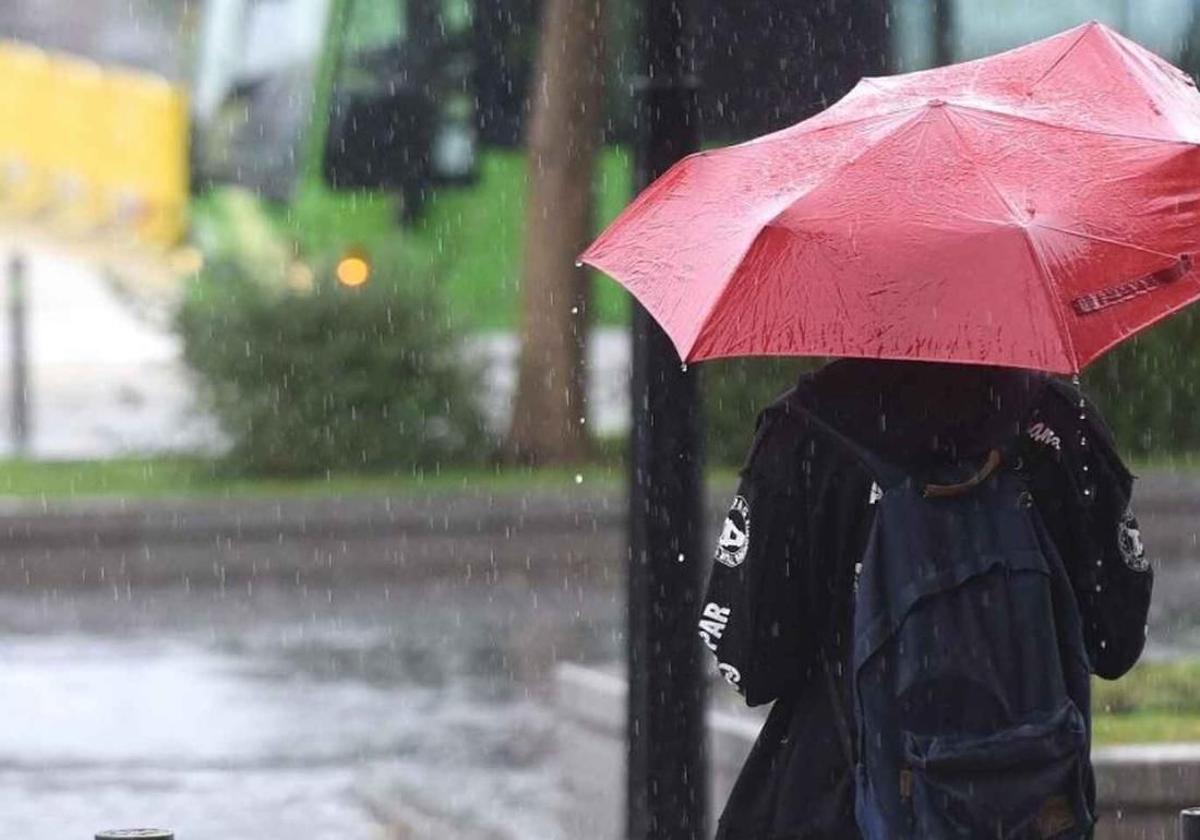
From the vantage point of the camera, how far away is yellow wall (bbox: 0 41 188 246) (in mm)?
23172

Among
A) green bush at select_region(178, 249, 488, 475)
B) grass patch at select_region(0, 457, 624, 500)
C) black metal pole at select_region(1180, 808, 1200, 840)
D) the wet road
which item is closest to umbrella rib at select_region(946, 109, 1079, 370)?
black metal pole at select_region(1180, 808, 1200, 840)

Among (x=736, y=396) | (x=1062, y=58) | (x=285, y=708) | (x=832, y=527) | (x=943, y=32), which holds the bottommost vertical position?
(x=285, y=708)

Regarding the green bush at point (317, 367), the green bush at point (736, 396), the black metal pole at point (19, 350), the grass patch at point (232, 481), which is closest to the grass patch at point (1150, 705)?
the grass patch at point (232, 481)

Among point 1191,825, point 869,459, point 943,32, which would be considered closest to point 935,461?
point 869,459

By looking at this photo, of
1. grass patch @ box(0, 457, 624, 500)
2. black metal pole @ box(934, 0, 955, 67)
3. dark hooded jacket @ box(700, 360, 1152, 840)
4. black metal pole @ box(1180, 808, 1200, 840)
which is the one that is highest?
black metal pole @ box(934, 0, 955, 67)

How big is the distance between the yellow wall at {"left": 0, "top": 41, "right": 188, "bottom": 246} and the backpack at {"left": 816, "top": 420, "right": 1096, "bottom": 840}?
1971 cm

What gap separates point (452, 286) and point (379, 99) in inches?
63.3

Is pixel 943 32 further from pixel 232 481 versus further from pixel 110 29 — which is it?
pixel 110 29

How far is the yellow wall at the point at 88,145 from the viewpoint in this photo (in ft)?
76.0

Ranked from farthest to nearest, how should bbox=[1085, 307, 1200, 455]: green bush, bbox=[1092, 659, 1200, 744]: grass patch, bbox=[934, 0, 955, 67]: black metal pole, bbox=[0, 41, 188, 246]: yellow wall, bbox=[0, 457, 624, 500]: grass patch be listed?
bbox=[0, 41, 188, 246]: yellow wall → bbox=[1085, 307, 1200, 455]: green bush → bbox=[0, 457, 624, 500]: grass patch → bbox=[934, 0, 955, 67]: black metal pole → bbox=[1092, 659, 1200, 744]: grass patch

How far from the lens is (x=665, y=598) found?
4867 mm

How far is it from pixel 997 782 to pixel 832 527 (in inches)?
16.9

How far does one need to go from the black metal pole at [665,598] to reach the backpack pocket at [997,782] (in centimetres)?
148

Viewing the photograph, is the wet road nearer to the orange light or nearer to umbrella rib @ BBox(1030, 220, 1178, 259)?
the orange light
